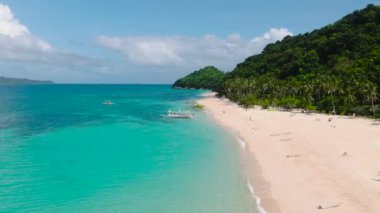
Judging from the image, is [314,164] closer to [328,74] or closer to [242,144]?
[242,144]

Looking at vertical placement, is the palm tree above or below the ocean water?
above

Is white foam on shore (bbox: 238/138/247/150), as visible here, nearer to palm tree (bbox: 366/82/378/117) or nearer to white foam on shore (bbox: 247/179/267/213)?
white foam on shore (bbox: 247/179/267/213)

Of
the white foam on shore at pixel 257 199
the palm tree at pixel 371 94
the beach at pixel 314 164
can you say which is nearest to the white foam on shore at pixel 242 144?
the beach at pixel 314 164

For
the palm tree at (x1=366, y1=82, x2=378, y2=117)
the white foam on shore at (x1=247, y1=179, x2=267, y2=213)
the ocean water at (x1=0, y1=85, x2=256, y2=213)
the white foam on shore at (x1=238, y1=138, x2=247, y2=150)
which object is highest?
the palm tree at (x1=366, y1=82, x2=378, y2=117)

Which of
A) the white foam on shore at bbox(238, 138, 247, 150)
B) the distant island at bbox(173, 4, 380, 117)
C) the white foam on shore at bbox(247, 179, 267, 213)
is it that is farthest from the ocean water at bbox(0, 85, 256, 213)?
the distant island at bbox(173, 4, 380, 117)

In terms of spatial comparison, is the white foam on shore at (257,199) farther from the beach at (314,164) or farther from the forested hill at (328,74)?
the forested hill at (328,74)

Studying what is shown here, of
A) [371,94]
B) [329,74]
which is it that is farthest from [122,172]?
[329,74]
